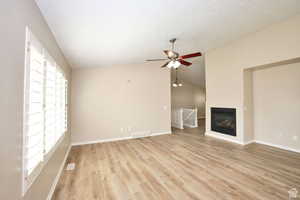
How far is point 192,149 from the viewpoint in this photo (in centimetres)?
384

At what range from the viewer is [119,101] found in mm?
5043

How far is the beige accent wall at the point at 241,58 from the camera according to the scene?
123 inches

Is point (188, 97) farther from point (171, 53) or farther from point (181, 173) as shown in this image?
point (181, 173)

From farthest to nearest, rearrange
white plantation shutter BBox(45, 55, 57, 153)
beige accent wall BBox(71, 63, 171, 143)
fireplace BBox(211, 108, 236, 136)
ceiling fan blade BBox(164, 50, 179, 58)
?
beige accent wall BBox(71, 63, 171, 143), fireplace BBox(211, 108, 236, 136), ceiling fan blade BBox(164, 50, 179, 58), white plantation shutter BBox(45, 55, 57, 153)

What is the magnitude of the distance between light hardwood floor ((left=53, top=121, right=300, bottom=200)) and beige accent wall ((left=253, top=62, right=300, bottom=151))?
473mm

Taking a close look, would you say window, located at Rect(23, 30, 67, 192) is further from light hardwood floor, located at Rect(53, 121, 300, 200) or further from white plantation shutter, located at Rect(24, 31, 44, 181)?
light hardwood floor, located at Rect(53, 121, 300, 200)

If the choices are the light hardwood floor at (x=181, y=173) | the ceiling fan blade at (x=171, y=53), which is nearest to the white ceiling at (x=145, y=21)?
the ceiling fan blade at (x=171, y=53)

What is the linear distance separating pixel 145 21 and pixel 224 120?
397cm

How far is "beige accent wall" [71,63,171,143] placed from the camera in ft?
15.1

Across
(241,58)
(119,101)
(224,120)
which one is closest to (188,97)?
(224,120)

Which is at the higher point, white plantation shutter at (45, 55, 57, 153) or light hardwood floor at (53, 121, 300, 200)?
white plantation shutter at (45, 55, 57, 153)

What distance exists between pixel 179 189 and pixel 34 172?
6.26 feet

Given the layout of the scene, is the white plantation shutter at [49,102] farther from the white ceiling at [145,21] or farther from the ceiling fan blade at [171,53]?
the ceiling fan blade at [171,53]

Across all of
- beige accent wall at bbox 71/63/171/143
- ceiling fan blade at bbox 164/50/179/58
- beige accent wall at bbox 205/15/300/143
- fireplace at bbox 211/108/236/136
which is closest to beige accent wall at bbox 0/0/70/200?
ceiling fan blade at bbox 164/50/179/58
